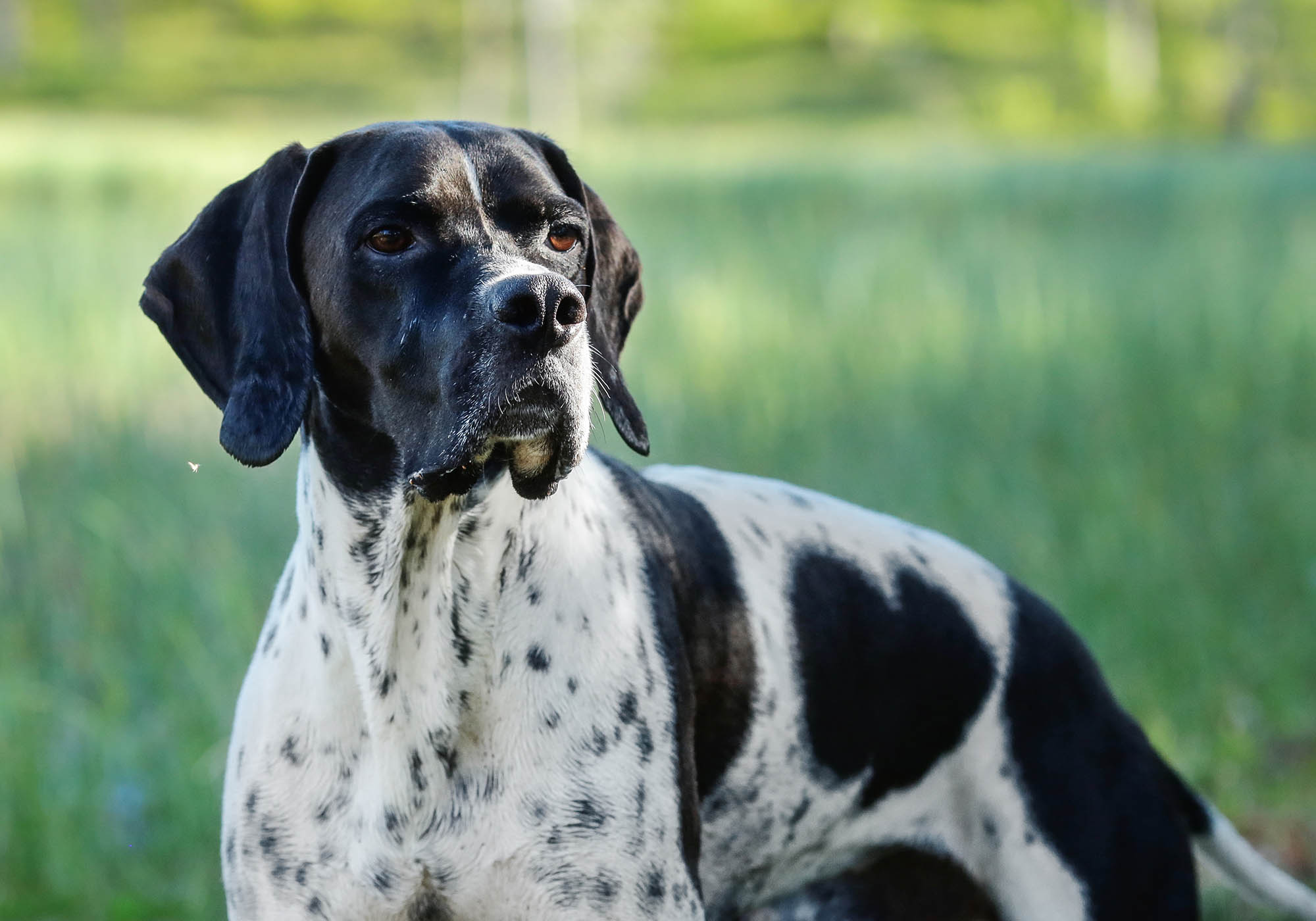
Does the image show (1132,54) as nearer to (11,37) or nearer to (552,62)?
(552,62)

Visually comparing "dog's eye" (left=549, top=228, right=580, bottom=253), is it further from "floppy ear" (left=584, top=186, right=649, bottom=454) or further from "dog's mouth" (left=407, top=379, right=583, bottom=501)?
"dog's mouth" (left=407, top=379, right=583, bottom=501)

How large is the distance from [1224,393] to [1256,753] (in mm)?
3347

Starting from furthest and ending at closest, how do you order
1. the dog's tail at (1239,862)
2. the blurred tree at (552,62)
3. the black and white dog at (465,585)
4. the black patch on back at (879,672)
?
the blurred tree at (552,62)
the dog's tail at (1239,862)
the black patch on back at (879,672)
the black and white dog at (465,585)

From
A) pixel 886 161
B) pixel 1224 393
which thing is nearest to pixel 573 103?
pixel 886 161

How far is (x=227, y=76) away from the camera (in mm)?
52125

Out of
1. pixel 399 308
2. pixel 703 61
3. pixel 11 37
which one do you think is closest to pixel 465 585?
pixel 399 308

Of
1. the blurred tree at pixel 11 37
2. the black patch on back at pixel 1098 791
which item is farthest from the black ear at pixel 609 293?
the blurred tree at pixel 11 37

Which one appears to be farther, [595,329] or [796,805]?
[796,805]

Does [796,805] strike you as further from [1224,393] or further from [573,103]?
[573,103]

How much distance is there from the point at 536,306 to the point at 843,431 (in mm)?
5265

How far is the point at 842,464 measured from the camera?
696cm

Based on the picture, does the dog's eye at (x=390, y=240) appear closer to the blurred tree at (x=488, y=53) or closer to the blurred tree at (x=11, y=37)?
the blurred tree at (x=11, y=37)

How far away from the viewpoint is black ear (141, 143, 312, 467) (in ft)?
8.37

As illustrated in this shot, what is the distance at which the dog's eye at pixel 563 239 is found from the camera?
108 inches
